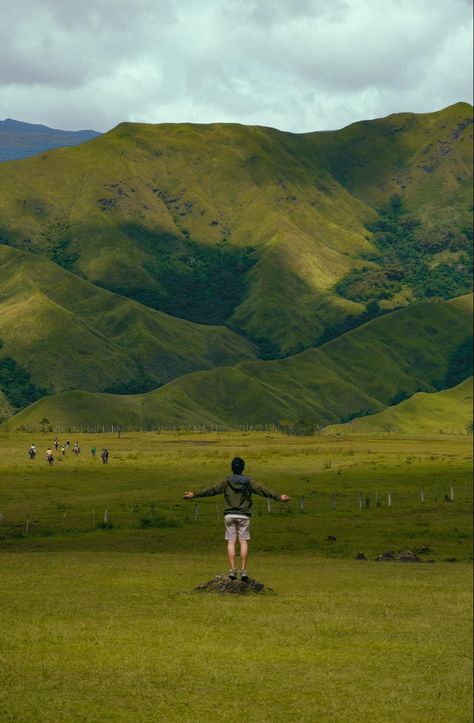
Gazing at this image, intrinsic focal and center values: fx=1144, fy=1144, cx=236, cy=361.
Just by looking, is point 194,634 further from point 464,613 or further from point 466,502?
point 466,502

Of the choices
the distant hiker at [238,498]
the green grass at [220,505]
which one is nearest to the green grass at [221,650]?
the distant hiker at [238,498]

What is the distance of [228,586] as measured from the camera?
1190 inches

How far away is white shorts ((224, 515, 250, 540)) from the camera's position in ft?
94.7

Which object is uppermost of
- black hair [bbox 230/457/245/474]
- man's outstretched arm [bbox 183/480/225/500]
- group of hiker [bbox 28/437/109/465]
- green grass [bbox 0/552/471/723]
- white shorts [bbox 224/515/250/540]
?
group of hiker [bbox 28/437/109/465]

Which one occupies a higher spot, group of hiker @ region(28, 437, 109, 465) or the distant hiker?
group of hiker @ region(28, 437, 109, 465)

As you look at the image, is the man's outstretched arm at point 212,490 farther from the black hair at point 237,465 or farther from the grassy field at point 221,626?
the grassy field at point 221,626

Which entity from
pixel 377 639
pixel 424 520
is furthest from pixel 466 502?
pixel 377 639

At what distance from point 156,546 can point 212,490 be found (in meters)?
25.4

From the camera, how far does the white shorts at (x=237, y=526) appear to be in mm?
28859

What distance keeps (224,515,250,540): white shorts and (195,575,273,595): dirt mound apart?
1802 mm

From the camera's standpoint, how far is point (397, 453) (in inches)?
6289

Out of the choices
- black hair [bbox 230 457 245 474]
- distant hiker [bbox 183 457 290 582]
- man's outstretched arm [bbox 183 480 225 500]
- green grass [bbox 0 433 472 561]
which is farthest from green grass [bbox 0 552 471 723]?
green grass [bbox 0 433 472 561]

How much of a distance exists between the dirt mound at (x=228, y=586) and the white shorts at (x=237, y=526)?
71.0 inches

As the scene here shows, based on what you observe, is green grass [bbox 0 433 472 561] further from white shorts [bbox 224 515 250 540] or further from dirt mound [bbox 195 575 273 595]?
white shorts [bbox 224 515 250 540]
